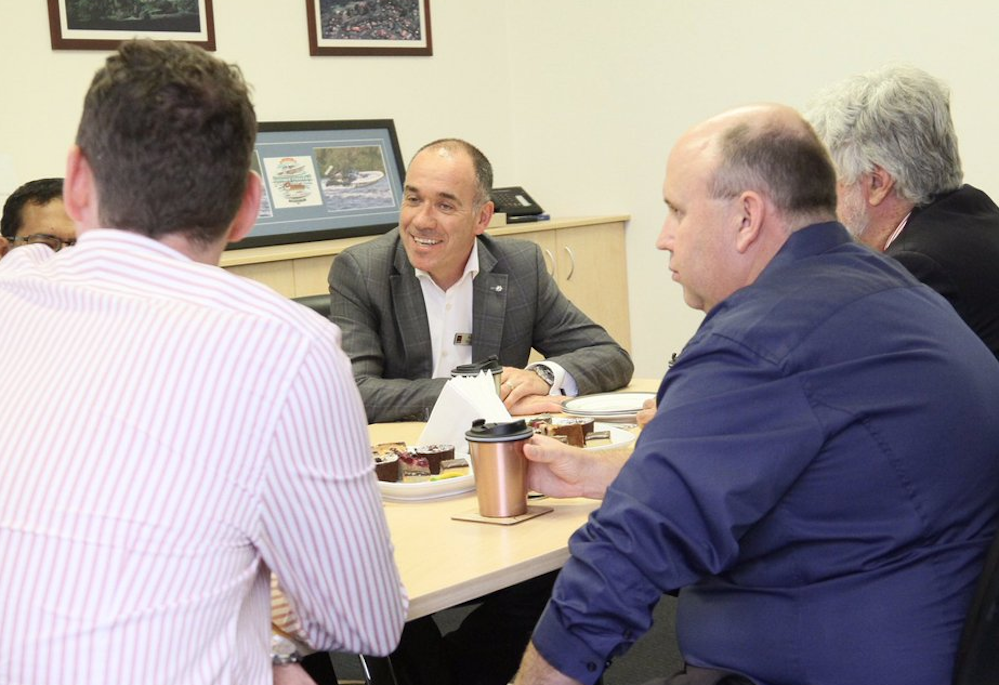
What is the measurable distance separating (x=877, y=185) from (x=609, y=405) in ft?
2.53

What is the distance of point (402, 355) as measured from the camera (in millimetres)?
3090

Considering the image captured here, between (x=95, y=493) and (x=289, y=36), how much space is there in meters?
4.15

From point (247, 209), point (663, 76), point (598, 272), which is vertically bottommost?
point (598, 272)

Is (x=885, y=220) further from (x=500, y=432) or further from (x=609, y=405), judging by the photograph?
(x=500, y=432)

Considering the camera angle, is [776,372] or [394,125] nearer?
[776,372]

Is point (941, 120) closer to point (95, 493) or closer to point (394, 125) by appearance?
point (95, 493)

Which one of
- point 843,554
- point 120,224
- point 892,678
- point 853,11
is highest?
point 853,11

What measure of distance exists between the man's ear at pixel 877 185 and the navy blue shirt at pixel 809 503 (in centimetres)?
118

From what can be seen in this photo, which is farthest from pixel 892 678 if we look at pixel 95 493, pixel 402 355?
pixel 402 355

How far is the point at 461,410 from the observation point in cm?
217

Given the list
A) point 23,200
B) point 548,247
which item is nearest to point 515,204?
point 548,247

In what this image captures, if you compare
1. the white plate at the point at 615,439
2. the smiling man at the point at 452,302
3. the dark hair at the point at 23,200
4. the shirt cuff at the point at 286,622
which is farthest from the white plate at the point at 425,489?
the dark hair at the point at 23,200

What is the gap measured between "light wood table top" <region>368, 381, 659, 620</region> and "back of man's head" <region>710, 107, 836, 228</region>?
56 cm

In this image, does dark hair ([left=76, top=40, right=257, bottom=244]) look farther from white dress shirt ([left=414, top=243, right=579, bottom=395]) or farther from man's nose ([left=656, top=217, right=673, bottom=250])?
white dress shirt ([left=414, top=243, right=579, bottom=395])
